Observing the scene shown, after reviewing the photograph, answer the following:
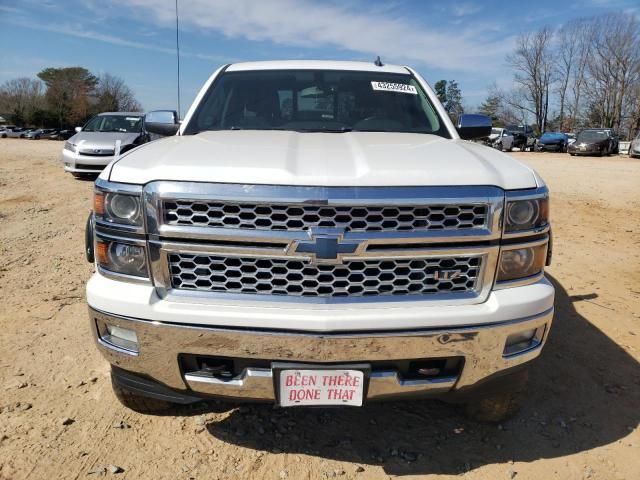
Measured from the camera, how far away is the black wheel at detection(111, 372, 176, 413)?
2523 millimetres

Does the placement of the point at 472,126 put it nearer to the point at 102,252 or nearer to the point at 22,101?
the point at 102,252

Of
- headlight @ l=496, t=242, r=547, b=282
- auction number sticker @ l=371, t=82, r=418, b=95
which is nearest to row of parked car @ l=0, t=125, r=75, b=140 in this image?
auction number sticker @ l=371, t=82, r=418, b=95

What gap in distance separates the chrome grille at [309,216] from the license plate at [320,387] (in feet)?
1.89

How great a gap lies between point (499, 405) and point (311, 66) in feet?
8.75

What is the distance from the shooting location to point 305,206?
1942 millimetres

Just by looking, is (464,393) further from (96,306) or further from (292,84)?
(292,84)

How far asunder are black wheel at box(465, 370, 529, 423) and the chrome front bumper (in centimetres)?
33

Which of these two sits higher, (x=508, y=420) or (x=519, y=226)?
(x=519, y=226)

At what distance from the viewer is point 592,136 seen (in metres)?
28.9

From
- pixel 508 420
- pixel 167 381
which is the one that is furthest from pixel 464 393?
pixel 167 381

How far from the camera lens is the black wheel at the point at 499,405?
243cm

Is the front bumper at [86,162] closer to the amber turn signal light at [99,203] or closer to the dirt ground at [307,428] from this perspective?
the dirt ground at [307,428]

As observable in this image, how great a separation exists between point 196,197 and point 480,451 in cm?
184

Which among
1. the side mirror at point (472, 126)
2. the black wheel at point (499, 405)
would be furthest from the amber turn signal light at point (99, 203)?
the side mirror at point (472, 126)
